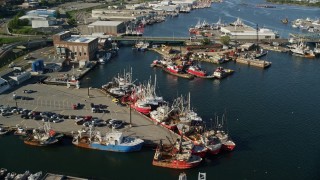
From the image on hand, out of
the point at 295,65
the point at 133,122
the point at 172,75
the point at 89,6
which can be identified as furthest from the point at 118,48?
the point at 89,6

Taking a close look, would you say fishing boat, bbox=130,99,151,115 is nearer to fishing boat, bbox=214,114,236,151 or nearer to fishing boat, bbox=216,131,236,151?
fishing boat, bbox=214,114,236,151

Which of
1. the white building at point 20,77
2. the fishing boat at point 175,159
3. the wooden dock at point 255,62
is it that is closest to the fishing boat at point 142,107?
the fishing boat at point 175,159

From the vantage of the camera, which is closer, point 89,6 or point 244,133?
point 244,133

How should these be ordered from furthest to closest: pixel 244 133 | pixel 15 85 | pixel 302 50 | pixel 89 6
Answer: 1. pixel 89 6
2. pixel 302 50
3. pixel 15 85
4. pixel 244 133

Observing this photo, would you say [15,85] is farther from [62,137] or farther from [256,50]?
[256,50]

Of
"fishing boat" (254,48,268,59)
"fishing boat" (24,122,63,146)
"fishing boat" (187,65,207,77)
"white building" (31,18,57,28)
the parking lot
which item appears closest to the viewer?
"fishing boat" (24,122,63,146)

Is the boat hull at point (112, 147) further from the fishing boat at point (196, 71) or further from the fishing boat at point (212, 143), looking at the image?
the fishing boat at point (196, 71)

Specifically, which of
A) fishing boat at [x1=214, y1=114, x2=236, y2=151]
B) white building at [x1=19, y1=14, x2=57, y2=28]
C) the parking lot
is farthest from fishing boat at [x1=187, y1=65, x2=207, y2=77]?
white building at [x1=19, y1=14, x2=57, y2=28]
